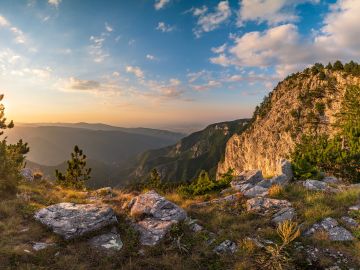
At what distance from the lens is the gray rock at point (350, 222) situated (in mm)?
10614

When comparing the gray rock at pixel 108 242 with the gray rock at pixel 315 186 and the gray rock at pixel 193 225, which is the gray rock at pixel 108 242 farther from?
the gray rock at pixel 315 186

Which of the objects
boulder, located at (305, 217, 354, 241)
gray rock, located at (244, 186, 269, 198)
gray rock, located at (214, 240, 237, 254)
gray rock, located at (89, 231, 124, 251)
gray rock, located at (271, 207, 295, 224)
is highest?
gray rock, located at (244, 186, 269, 198)

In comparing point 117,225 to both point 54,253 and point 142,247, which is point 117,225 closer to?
point 142,247

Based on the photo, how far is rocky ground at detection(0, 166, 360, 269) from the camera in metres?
8.61

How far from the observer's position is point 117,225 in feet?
36.9

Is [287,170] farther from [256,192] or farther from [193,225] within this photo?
[193,225]

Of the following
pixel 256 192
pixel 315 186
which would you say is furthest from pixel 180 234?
pixel 315 186

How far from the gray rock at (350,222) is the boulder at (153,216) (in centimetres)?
659

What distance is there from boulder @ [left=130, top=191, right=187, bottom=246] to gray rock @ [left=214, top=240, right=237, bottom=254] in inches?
85.1

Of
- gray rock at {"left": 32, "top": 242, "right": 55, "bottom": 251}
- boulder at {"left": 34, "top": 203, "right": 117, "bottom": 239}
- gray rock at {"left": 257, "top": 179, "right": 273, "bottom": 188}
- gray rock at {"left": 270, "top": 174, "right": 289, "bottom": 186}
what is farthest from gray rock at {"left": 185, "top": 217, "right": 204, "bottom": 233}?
gray rock at {"left": 270, "top": 174, "right": 289, "bottom": 186}

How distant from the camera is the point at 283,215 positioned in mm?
11492

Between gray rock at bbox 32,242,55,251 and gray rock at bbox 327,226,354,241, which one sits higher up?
gray rock at bbox 32,242,55,251

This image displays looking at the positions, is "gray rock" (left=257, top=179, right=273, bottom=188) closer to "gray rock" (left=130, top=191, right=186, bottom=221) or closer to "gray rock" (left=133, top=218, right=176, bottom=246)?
"gray rock" (left=130, top=191, right=186, bottom=221)

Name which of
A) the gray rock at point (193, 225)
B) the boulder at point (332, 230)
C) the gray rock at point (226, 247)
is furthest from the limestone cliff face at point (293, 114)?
the gray rock at point (226, 247)
